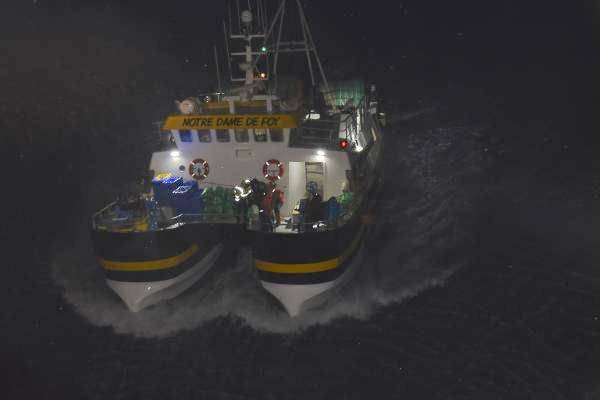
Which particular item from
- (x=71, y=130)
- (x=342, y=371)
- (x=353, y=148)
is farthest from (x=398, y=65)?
(x=342, y=371)

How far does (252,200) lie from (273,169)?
173 cm

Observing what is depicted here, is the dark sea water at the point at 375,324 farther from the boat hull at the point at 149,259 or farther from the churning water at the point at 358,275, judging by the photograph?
the boat hull at the point at 149,259

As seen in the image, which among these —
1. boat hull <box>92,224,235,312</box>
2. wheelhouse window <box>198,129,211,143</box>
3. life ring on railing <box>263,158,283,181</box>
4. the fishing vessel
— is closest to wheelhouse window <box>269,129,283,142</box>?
the fishing vessel

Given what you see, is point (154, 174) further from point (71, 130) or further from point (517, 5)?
point (517, 5)

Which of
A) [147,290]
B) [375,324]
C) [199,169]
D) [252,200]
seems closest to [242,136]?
[199,169]

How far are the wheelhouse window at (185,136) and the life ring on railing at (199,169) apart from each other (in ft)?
2.45

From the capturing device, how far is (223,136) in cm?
1758

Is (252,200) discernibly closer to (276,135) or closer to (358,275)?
(276,135)

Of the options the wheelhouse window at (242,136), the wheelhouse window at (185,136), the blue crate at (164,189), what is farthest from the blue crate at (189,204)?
the wheelhouse window at (242,136)

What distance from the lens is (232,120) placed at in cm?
1706

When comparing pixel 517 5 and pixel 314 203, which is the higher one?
pixel 517 5

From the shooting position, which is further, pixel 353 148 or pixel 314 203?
pixel 353 148

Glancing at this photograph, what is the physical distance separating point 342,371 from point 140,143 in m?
28.0

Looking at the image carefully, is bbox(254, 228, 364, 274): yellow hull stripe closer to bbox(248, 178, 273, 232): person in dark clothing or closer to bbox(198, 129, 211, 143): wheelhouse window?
bbox(248, 178, 273, 232): person in dark clothing
